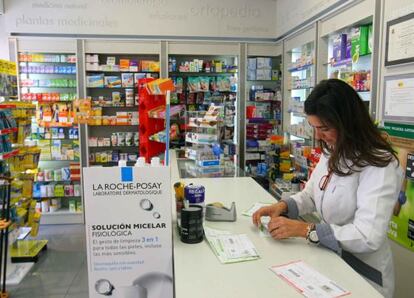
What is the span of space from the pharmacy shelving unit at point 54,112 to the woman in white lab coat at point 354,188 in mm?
4764

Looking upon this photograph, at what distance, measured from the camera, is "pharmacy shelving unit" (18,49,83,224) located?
5.49 meters

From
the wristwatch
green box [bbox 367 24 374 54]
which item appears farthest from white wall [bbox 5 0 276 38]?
the wristwatch

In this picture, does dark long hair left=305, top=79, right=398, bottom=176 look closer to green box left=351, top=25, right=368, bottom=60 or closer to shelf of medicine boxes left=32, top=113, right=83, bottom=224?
green box left=351, top=25, right=368, bottom=60

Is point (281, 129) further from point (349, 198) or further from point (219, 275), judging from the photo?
point (219, 275)

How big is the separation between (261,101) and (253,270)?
15.5 feet

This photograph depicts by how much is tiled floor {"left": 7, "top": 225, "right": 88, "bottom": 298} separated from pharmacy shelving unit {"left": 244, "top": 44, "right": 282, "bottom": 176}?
115 inches

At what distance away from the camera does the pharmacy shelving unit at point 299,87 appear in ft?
14.4

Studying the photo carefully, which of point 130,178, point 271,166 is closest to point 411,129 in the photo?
point 130,178

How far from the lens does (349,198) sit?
1.58 m

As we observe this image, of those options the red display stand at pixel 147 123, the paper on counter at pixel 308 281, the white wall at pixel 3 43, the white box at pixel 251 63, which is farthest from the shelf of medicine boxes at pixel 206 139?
the white wall at pixel 3 43

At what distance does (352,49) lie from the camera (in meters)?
3.37

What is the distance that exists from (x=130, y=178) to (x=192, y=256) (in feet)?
1.41

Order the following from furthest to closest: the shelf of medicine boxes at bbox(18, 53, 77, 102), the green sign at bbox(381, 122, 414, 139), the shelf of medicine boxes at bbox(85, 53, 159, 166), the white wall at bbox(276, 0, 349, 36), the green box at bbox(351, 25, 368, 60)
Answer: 1. the shelf of medicine boxes at bbox(85, 53, 159, 166)
2. the shelf of medicine boxes at bbox(18, 53, 77, 102)
3. the white wall at bbox(276, 0, 349, 36)
4. the green box at bbox(351, 25, 368, 60)
5. the green sign at bbox(381, 122, 414, 139)

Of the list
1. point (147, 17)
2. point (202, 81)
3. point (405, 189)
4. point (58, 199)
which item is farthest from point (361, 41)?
point (58, 199)
